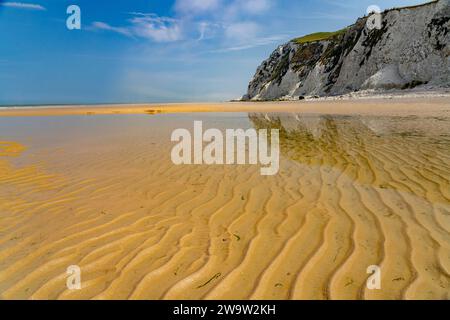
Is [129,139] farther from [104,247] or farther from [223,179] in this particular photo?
[104,247]

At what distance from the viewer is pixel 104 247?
3891mm

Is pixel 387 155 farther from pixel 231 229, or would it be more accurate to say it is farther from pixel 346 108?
pixel 346 108

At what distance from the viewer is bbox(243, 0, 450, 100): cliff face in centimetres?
4831

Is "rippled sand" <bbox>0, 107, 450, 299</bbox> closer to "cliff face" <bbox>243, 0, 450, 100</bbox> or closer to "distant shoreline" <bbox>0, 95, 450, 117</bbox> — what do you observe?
"distant shoreline" <bbox>0, 95, 450, 117</bbox>

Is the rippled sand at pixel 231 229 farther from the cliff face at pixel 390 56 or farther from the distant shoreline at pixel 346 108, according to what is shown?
the cliff face at pixel 390 56

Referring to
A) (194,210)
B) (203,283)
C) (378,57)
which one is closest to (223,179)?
(194,210)

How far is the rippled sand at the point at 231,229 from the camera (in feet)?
10.0

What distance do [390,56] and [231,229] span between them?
6016 cm

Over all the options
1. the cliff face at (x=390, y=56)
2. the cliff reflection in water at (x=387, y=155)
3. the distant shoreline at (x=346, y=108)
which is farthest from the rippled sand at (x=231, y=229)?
the cliff face at (x=390, y=56)

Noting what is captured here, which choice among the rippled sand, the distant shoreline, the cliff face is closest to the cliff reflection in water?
the rippled sand

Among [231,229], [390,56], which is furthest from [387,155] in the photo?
[390,56]

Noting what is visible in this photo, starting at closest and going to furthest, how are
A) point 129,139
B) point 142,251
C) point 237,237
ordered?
point 142,251, point 237,237, point 129,139

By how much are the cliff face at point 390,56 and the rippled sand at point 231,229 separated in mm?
48015
